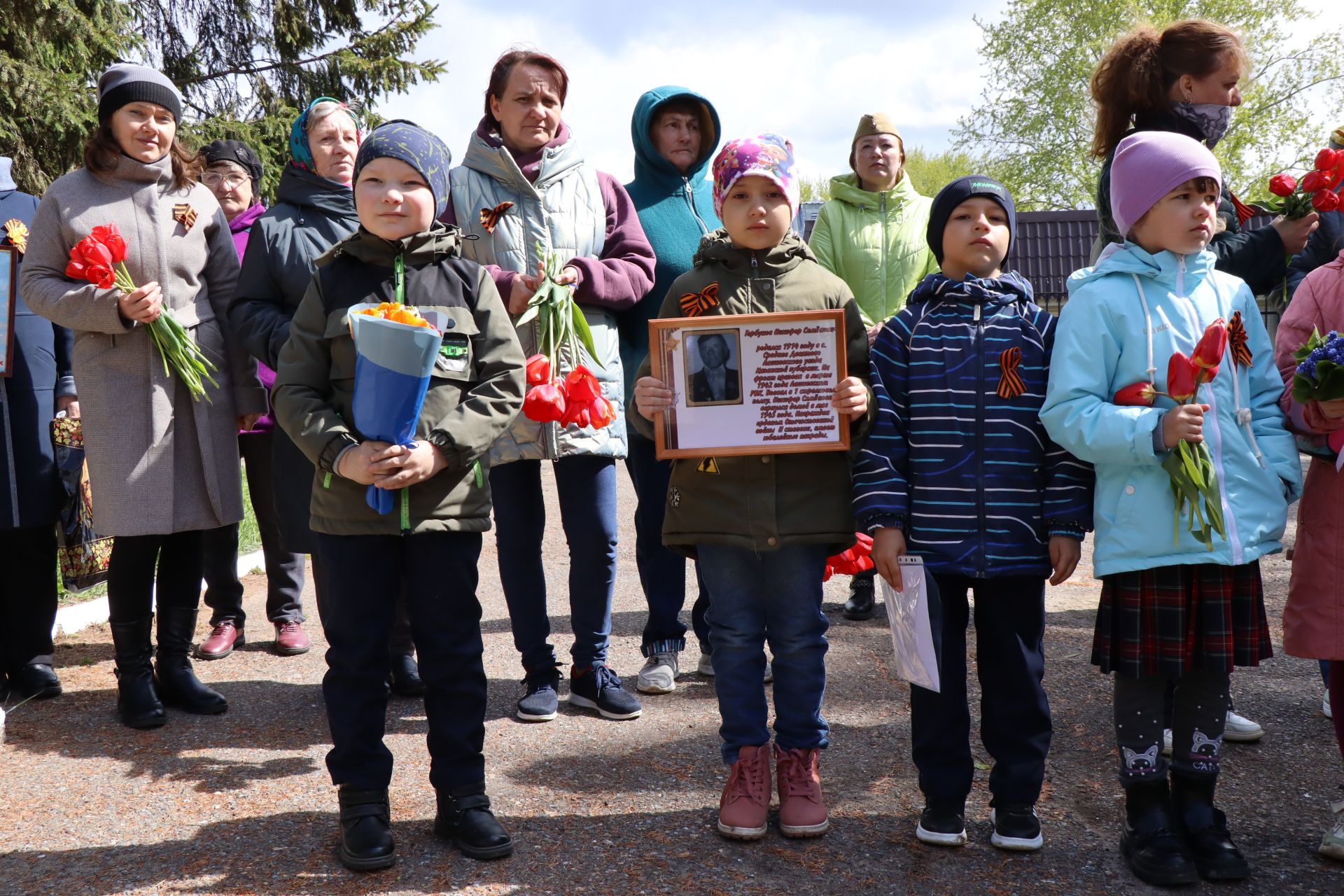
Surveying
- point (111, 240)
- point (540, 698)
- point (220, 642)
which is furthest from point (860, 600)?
point (111, 240)

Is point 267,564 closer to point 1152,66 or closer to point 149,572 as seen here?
point 149,572

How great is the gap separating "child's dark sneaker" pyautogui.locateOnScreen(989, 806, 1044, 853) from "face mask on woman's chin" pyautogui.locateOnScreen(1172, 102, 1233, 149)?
2401 millimetres

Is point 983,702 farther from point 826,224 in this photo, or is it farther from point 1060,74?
point 1060,74

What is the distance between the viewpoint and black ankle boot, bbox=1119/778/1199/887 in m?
2.87

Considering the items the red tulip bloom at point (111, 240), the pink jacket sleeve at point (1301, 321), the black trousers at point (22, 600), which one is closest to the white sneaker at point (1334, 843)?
the pink jacket sleeve at point (1301, 321)

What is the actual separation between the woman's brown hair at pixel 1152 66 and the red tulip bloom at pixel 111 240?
3.68m

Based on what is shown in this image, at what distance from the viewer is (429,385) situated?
316cm

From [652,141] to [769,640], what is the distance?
237 centimetres

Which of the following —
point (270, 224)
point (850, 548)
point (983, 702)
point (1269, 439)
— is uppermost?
point (270, 224)

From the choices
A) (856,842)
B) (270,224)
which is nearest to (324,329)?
(270,224)

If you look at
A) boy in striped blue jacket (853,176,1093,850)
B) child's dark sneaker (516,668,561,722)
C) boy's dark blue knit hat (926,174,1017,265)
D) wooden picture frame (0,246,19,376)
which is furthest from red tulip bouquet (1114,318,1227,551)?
wooden picture frame (0,246,19,376)

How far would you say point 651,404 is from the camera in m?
3.28

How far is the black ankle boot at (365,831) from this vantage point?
297 cm

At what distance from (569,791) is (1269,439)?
2343 millimetres
